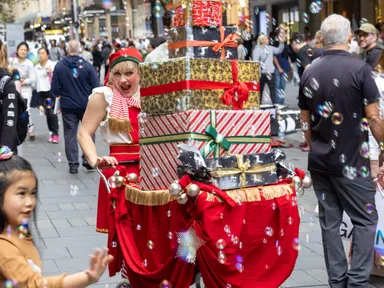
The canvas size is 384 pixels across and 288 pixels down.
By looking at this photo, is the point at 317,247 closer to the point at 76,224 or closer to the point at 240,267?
the point at 76,224

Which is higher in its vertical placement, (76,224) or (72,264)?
(72,264)

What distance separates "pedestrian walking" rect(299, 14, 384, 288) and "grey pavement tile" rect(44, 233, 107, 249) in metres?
2.25

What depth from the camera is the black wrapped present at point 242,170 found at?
3959 mm

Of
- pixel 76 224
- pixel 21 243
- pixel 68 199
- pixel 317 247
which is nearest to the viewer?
pixel 21 243

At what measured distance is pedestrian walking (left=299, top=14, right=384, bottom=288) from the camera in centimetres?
486

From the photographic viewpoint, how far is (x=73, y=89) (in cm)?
1085

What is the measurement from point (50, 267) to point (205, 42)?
256cm

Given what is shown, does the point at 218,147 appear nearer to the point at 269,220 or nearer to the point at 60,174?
the point at 269,220

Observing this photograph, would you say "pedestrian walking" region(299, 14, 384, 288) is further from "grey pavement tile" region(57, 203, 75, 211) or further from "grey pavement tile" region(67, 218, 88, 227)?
"grey pavement tile" region(57, 203, 75, 211)

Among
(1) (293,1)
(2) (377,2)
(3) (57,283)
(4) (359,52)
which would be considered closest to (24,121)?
(3) (57,283)


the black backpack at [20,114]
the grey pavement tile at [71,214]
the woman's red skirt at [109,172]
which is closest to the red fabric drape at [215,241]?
the woman's red skirt at [109,172]

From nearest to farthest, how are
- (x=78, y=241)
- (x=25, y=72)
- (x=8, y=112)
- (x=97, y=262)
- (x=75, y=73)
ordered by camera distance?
(x=97, y=262), (x=8, y=112), (x=78, y=241), (x=75, y=73), (x=25, y=72)

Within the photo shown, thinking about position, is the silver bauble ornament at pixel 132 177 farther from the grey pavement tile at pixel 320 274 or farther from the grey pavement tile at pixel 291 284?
the grey pavement tile at pixel 320 274

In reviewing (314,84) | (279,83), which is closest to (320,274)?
(314,84)
